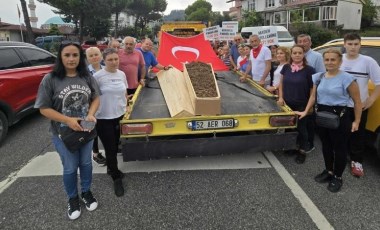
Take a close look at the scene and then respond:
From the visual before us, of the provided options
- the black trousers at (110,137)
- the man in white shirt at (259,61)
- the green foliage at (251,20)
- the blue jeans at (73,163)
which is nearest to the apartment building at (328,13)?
the green foliage at (251,20)

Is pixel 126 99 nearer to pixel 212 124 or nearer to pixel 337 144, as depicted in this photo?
pixel 212 124

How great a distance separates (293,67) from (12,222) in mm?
3897

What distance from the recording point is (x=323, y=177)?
374 cm

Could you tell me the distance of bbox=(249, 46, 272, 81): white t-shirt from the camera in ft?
18.0

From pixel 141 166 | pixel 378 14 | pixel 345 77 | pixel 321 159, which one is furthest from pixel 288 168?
pixel 378 14

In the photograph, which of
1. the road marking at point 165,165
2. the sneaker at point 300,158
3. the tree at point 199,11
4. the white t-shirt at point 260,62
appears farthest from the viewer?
the tree at point 199,11

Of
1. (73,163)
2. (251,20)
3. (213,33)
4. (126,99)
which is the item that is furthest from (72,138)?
(251,20)

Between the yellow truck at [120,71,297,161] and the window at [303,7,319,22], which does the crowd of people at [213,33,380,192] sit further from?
the window at [303,7,319,22]

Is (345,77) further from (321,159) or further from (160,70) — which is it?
(160,70)

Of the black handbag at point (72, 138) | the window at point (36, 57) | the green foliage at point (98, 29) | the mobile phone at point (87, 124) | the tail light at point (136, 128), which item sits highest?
the green foliage at point (98, 29)

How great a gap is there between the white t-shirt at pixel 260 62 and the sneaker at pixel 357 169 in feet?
7.83

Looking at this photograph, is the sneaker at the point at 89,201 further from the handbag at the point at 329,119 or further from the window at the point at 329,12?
the window at the point at 329,12

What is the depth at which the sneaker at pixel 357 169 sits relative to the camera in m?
3.83

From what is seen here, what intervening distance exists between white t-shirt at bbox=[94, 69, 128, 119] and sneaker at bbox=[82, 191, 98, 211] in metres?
0.87
